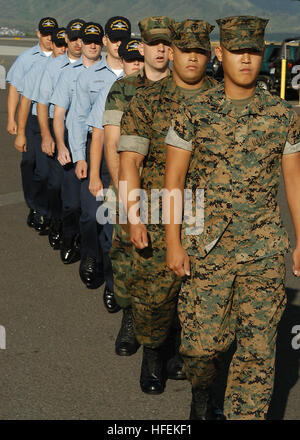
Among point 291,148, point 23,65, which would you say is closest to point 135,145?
point 291,148

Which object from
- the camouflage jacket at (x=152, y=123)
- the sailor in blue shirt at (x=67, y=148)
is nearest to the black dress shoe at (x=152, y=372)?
the camouflage jacket at (x=152, y=123)

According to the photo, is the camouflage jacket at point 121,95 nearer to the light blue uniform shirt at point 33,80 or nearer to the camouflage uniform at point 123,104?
the camouflage uniform at point 123,104

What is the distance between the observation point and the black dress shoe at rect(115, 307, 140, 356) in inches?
197

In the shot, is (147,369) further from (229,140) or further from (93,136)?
(93,136)

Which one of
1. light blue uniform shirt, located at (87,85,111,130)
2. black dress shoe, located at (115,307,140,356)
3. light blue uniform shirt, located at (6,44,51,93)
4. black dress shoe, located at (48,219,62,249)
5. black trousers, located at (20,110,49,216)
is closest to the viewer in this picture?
black dress shoe, located at (115,307,140,356)

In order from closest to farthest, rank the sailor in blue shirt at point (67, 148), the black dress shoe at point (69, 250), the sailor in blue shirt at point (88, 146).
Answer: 1. the sailor in blue shirt at point (88, 146)
2. the sailor in blue shirt at point (67, 148)
3. the black dress shoe at point (69, 250)

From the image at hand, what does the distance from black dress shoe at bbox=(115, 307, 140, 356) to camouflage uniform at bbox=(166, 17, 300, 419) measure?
1.37 metres

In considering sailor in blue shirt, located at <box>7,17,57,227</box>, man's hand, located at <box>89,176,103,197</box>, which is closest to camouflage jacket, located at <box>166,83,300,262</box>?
man's hand, located at <box>89,176,103,197</box>

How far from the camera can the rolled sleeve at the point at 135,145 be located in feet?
13.5

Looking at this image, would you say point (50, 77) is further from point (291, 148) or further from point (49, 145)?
point (291, 148)

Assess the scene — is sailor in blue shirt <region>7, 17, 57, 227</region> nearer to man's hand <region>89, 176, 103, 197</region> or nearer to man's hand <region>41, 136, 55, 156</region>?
man's hand <region>41, 136, 55, 156</region>

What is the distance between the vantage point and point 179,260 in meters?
3.58

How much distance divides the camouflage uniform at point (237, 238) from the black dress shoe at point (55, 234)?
4133 mm
